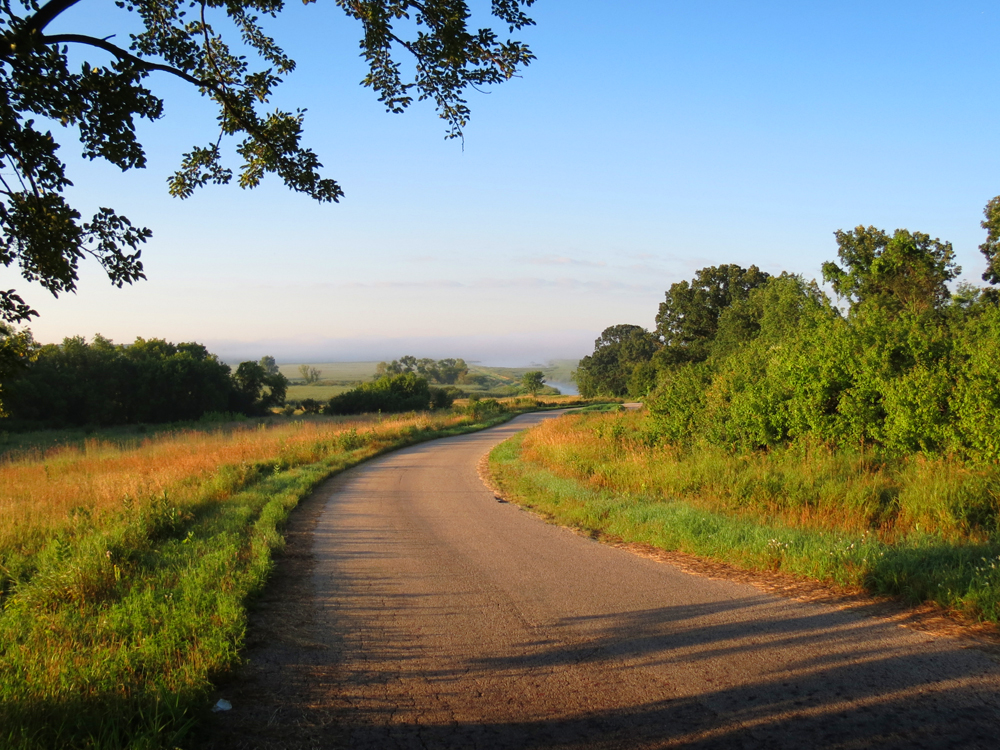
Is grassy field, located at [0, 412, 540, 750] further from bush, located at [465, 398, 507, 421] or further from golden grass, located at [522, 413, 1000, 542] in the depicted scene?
bush, located at [465, 398, 507, 421]

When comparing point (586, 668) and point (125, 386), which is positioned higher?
point (125, 386)

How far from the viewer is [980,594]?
5723 mm

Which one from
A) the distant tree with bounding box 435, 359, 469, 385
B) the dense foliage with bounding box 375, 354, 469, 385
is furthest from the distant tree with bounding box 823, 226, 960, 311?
the distant tree with bounding box 435, 359, 469, 385

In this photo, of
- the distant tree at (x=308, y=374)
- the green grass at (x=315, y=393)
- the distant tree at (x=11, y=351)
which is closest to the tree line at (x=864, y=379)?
the distant tree at (x=11, y=351)

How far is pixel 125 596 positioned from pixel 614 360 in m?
94.7

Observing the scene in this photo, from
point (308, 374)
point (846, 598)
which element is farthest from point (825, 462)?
point (308, 374)

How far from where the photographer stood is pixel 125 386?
56406 millimetres

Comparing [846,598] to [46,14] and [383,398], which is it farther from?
[383,398]

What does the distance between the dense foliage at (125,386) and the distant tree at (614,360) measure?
47.5m

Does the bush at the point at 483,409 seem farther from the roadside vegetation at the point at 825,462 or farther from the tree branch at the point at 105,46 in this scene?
the tree branch at the point at 105,46

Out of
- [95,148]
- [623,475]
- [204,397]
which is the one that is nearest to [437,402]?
[204,397]

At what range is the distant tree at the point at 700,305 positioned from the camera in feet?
156

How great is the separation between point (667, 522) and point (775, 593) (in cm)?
279

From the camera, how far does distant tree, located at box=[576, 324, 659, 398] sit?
89.0 meters
